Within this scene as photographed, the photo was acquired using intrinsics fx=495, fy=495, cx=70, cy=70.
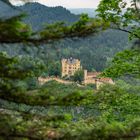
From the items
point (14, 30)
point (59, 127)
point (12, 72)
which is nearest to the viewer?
point (14, 30)

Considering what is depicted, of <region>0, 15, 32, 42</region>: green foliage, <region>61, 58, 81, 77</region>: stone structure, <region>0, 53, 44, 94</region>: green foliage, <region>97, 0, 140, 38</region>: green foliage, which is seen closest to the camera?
<region>0, 15, 32, 42</region>: green foliage

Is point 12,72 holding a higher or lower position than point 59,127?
higher

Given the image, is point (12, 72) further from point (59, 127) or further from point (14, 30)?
point (59, 127)

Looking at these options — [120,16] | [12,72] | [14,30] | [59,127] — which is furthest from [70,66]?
[14,30]

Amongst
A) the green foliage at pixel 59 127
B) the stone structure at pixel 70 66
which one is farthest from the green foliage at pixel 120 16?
the stone structure at pixel 70 66

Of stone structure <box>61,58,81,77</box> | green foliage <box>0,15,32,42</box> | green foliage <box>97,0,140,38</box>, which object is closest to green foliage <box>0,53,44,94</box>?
green foliage <box>0,15,32,42</box>

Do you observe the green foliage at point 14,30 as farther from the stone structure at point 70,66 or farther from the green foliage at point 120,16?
the stone structure at point 70,66

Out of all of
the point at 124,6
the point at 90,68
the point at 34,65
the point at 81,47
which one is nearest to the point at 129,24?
the point at 124,6

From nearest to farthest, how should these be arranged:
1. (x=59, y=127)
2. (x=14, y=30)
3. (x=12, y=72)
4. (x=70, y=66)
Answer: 1. (x=14, y=30)
2. (x=12, y=72)
3. (x=59, y=127)
4. (x=70, y=66)

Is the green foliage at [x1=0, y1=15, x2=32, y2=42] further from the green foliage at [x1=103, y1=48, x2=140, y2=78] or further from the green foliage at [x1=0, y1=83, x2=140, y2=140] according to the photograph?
the green foliage at [x1=103, y1=48, x2=140, y2=78]

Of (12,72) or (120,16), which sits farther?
(120,16)

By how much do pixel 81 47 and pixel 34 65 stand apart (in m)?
193

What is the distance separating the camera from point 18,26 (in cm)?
451

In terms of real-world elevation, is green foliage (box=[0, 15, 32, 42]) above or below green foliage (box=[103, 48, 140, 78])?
above
